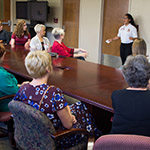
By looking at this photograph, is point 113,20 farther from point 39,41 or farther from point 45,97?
point 45,97

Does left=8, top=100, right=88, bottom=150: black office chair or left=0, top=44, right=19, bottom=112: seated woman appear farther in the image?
left=0, top=44, right=19, bottom=112: seated woman

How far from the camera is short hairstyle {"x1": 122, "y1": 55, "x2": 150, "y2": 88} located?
1.74 m

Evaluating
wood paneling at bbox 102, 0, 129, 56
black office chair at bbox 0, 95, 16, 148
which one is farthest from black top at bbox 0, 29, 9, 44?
black office chair at bbox 0, 95, 16, 148

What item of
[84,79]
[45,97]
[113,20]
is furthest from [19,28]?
[45,97]

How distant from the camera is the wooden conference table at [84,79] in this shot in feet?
7.46

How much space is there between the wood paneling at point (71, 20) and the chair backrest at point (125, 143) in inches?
279

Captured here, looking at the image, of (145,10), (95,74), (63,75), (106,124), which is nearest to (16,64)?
(63,75)

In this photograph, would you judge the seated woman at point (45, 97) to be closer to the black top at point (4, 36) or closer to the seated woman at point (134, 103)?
the seated woman at point (134, 103)

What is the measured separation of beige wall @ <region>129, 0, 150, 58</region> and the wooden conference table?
275cm

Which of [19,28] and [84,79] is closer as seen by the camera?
[84,79]

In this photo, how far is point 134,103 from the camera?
1.63 metres

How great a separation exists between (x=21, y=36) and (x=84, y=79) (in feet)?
11.2

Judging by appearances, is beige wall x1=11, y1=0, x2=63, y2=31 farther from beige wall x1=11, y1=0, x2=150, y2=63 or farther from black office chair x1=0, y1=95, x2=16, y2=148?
black office chair x1=0, y1=95, x2=16, y2=148


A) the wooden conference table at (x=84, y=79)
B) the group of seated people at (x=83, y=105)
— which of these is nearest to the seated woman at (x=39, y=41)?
the wooden conference table at (x=84, y=79)
